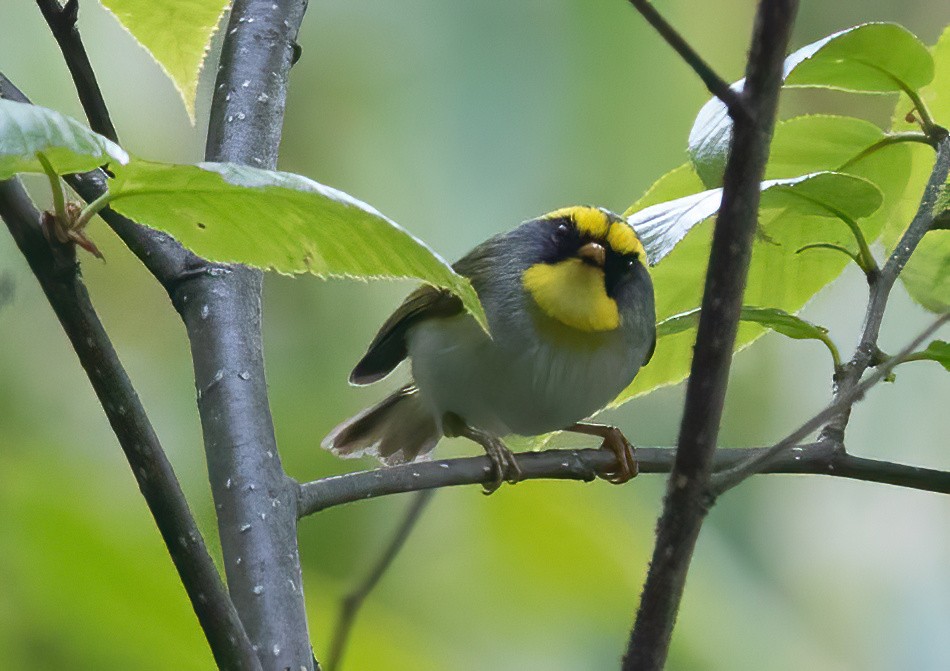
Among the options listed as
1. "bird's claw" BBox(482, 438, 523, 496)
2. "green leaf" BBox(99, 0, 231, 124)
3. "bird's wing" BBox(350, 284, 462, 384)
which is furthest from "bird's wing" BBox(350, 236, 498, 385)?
"green leaf" BBox(99, 0, 231, 124)

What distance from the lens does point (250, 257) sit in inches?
21.8

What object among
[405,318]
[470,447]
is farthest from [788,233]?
[470,447]

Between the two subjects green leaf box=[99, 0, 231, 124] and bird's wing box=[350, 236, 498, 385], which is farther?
bird's wing box=[350, 236, 498, 385]

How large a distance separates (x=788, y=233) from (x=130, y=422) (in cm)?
65

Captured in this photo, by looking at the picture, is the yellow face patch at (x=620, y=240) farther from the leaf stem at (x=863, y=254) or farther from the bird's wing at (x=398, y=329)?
the leaf stem at (x=863, y=254)

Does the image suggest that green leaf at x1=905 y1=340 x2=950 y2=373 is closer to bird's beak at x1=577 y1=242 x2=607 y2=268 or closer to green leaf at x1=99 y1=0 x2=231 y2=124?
green leaf at x1=99 y1=0 x2=231 y2=124

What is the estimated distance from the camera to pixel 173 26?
0.84m

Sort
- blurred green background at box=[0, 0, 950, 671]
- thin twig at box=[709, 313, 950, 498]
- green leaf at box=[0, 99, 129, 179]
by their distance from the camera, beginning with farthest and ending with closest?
blurred green background at box=[0, 0, 950, 671]
thin twig at box=[709, 313, 950, 498]
green leaf at box=[0, 99, 129, 179]

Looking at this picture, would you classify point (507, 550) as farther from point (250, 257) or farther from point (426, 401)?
point (250, 257)

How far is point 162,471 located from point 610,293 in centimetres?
107

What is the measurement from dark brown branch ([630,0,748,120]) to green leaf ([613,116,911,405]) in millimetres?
454

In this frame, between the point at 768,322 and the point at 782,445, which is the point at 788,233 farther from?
the point at 782,445

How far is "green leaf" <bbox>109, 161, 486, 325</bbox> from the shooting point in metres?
0.50

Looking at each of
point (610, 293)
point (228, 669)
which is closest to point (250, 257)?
point (228, 669)
